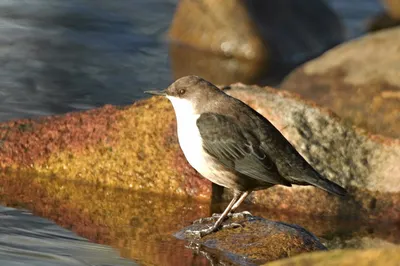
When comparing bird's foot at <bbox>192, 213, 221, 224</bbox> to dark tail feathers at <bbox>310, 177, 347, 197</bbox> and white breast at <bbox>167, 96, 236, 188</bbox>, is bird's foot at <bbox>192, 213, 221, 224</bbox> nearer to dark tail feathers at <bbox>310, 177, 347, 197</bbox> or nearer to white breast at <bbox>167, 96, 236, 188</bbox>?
white breast at <bbox>167, 96, 236, 188</bbox>

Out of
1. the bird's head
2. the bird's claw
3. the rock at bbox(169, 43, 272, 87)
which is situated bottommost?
the bird's claw

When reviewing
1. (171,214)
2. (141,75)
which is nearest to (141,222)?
(171,214)

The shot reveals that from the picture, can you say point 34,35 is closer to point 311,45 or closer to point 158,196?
point 311,45

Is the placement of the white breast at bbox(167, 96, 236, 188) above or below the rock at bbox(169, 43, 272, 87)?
below

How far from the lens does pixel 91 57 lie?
43.1ft

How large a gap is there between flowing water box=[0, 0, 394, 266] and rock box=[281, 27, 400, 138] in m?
1.76

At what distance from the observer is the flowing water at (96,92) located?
6.93 metres

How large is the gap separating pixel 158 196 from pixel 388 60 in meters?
3.76

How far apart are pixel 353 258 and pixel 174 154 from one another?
383 centimetres

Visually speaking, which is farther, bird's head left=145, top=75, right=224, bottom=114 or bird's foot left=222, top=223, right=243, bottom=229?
bird's head left=145, top=75, right=224, bottom=114

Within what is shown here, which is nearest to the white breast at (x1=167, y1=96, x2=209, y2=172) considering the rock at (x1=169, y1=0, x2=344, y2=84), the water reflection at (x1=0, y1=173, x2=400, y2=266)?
the water reflection at (x1=0, y1=173, x2=400, y2=266)

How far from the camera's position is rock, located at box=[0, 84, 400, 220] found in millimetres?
8273

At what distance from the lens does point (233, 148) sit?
268 inches

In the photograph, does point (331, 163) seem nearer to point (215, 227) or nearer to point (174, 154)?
point (174, 154)
